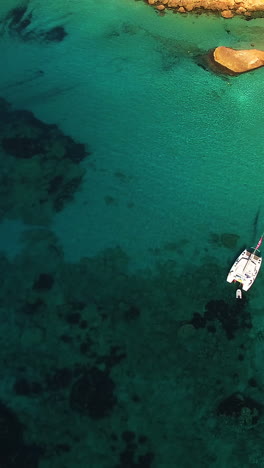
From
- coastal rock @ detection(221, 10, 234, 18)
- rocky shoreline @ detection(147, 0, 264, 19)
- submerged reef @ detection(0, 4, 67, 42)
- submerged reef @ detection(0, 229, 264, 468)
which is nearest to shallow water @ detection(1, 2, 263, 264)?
submerged reef @ detection(0, 4, 67, 42)

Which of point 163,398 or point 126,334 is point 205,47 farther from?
point 163,398

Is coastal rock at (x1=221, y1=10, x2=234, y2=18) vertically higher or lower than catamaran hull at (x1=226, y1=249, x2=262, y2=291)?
higher

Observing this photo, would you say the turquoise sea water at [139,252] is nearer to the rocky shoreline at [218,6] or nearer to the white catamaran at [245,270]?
the white catamaran at [245,270]

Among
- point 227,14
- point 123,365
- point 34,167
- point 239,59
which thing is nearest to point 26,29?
point 34,167

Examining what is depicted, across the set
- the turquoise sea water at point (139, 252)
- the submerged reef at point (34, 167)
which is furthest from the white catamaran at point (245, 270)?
the submerged reef at point (34, 167)

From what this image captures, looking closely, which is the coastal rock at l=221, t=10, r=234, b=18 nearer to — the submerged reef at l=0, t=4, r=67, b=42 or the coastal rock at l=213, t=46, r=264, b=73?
the coastal rock at l=213, t=46, r=264, b=73

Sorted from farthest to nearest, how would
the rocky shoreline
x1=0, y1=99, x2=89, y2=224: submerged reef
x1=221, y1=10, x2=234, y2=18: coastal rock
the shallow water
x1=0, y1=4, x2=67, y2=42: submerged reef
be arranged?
1. the rocky shoreline
2. x1=221, y1=10, x2=234, y2=18: coastal rock
3. x1=0, y1=4, x2=67, y2=42: submerged reef
4. x1=0, y1=99, x2=89, y2=224: submerged reef
5. the shallow water
